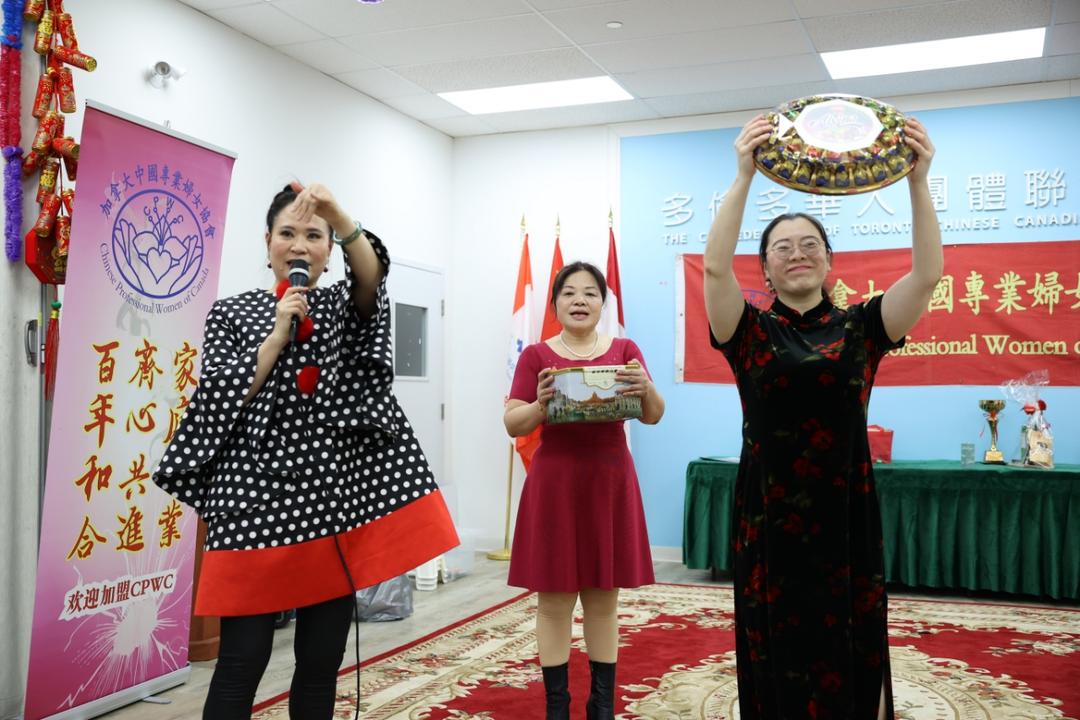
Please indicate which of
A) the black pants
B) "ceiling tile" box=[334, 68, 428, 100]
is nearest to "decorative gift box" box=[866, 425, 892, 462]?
"ceiling tile" box=[334, 68, 428, 100]

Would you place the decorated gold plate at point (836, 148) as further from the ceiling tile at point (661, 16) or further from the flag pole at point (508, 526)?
the flag pole at point (508, 526)

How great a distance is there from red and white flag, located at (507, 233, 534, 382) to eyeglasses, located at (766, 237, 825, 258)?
14.2ft

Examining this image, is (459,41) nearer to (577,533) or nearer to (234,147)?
(234,147)

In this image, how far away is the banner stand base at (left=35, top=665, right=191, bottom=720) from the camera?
2949 millimetres

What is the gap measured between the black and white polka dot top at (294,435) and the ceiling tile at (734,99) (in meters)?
4.43

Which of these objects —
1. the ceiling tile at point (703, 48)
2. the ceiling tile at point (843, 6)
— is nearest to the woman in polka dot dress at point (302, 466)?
the ceiling tile at point (843, 6)

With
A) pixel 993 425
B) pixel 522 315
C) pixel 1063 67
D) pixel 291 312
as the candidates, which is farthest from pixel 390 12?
pixel 993 425

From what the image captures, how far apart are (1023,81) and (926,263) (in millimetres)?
4474

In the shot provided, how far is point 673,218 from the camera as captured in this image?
6172mm

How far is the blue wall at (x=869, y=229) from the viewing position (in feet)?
17.8

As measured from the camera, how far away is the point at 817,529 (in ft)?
5.72

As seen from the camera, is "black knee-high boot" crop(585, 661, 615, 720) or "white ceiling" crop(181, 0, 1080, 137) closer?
"black knee-high boot" crop(585, 661, 615, 720)

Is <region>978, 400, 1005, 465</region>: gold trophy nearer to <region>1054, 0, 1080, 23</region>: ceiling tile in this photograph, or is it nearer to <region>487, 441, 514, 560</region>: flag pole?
<region>1054, 0, 1080, 23</region>: ceiling tile

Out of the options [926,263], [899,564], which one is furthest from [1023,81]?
[926,263]
